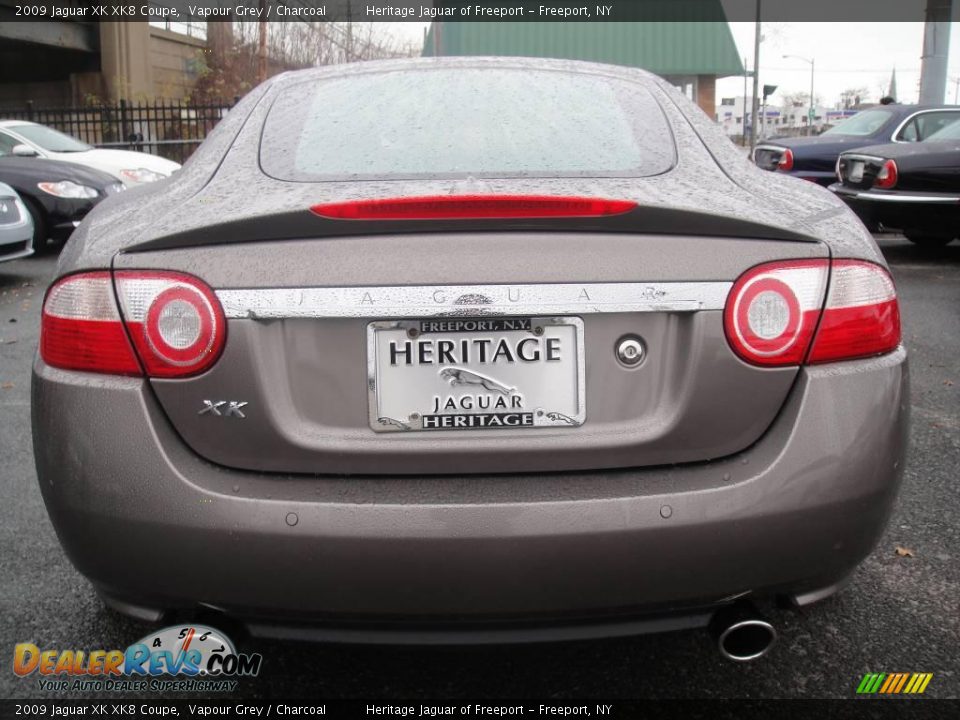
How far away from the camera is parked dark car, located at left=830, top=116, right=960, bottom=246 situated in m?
9.04

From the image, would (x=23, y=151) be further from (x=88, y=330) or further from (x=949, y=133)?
(x=88, y=330)

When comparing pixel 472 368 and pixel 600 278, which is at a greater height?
pixel 600 278

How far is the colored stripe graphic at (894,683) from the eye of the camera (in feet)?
7.34

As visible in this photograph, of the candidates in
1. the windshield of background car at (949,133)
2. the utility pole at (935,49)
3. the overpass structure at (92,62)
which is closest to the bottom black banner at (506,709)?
the windshield of background car at (949,133)

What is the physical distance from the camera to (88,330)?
187 cm

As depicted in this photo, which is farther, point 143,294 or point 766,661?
point 766,661

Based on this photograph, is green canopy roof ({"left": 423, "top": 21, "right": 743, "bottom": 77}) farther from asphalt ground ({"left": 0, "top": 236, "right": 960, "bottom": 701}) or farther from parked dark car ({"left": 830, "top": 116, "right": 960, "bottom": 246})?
asphalt ground ({"left": 0, "top": 236, "right": 960, "bottom": 701})

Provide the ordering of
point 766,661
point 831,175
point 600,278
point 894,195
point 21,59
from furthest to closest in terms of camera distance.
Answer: point 21,59
point 831,175
point 894,195
point 766,661
point 600,278

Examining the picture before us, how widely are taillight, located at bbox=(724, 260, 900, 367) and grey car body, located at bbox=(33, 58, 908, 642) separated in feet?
0.10

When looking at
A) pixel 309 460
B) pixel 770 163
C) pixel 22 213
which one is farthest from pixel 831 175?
pixel 309 460

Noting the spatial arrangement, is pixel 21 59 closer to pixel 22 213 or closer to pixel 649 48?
pixel 649 48

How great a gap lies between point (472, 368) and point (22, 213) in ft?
25.8

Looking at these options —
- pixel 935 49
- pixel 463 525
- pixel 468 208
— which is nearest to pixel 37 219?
pixel 468 208

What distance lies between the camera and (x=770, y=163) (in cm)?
1177
